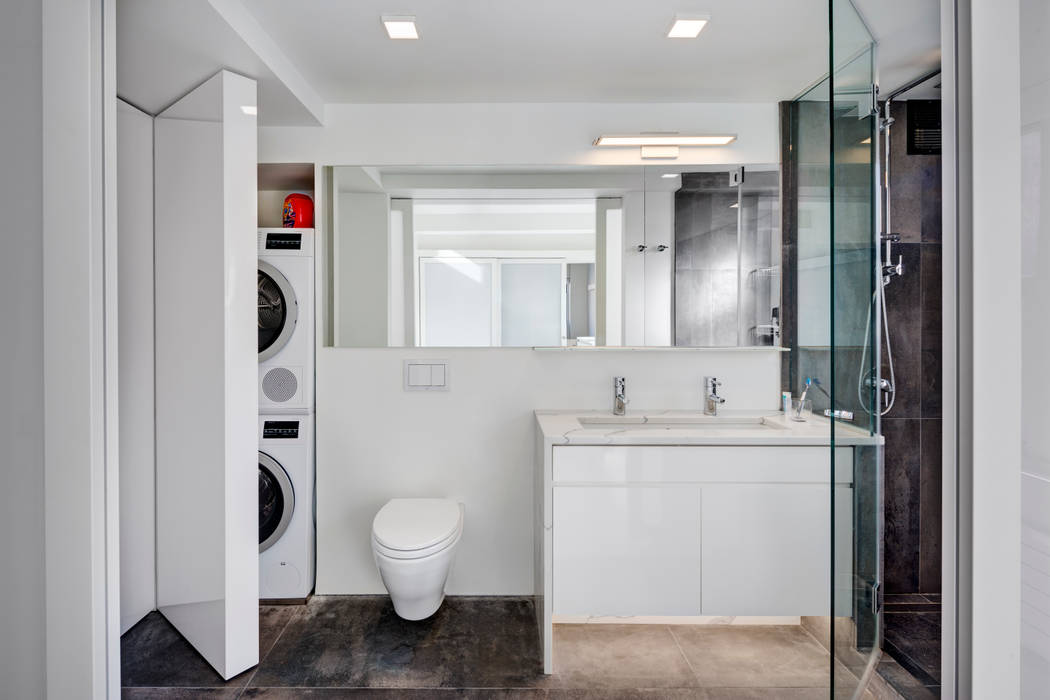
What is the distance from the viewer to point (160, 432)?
2.00 metres

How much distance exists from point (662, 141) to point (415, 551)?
2.10 m

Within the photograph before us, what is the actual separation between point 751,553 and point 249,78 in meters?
2.65

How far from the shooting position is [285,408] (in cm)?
250

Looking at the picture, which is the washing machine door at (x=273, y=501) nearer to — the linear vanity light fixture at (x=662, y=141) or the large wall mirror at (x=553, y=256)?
the large wall mirror at (x=553, y=256)

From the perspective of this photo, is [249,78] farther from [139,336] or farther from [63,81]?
[139,336]

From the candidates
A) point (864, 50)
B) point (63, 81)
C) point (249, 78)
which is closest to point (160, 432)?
point (63, 81)

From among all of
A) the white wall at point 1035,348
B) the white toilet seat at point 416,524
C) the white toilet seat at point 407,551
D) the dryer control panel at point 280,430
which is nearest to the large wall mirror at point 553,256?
the dryer control panel at point 280,430

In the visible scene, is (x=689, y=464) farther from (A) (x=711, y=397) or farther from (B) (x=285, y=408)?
(B) (x=285, y=408)

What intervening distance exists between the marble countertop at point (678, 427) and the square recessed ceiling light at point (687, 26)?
146cm

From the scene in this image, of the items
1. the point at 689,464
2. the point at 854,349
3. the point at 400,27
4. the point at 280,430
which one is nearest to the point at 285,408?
the point at 280,430

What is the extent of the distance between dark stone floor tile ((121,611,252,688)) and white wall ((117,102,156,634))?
51 centimetres

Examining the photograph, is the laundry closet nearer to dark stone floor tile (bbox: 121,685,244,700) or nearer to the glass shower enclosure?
dark stone floor tile (bbox: 121,685,244,700)

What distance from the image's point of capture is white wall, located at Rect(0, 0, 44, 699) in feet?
4.20

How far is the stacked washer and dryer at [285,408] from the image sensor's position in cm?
246
